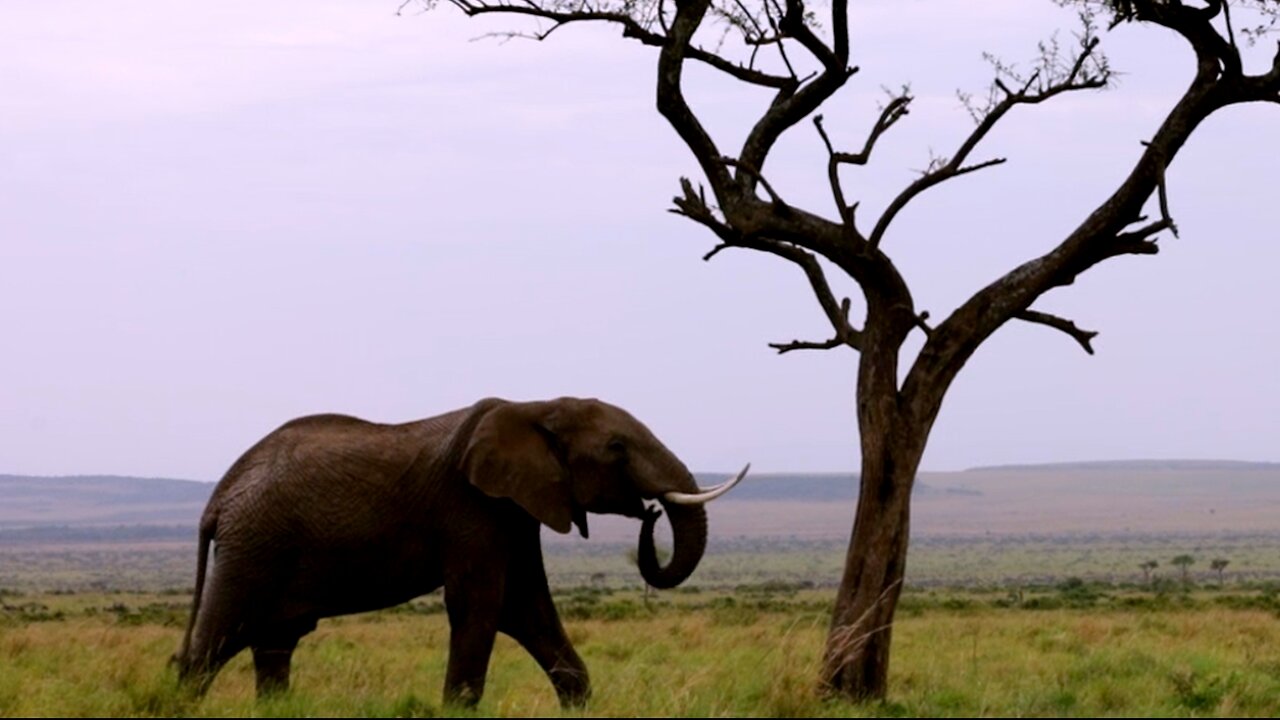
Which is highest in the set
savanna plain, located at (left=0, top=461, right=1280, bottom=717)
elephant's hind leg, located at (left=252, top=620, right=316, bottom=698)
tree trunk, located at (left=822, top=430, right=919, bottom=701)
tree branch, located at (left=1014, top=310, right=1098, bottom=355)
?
tree branch, located at (left=1014, top=310, right=1098, bottom=355)

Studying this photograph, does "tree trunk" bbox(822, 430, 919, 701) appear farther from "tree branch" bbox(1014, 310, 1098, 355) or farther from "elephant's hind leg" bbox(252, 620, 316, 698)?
"elephant's hind leg" bbox(252, 620, 316, 698)

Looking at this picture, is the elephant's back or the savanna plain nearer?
the savanna plain

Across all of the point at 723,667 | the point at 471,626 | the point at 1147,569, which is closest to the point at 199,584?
the point at 471,626

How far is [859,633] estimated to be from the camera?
12.7 meters

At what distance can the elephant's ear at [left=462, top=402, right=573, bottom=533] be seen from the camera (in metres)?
12.1

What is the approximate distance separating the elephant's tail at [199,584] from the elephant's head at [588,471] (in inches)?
73.8

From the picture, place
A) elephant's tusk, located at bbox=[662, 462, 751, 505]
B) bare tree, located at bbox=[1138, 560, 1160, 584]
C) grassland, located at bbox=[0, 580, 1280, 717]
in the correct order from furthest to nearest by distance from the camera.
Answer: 1. bare tree, located at bbox=[1138, 560, 1160, 584]
2. elephant's tusk, located at bbox=[662, 462, 751, 505]
3. grassland, located at bbox=[0, 580, 1280, 717]

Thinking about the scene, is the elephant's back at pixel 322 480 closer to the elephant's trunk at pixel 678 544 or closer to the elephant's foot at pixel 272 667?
the elephant's foot at pixel 272 667

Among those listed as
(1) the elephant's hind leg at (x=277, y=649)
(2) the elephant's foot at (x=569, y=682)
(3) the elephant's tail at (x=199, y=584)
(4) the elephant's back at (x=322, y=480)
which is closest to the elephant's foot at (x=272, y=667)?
(1) the elephant's hind leg at (x=277, y=649)

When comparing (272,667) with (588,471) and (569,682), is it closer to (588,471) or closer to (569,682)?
(569,682)

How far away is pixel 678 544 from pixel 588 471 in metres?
0.67

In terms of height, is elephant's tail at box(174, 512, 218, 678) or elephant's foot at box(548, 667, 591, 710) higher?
elephant's tail at box(174, 512, 218, 678)

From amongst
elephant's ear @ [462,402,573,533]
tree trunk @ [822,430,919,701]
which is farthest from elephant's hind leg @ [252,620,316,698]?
tree trunk @ [822,430,919,701]

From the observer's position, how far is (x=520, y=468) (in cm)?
1209
